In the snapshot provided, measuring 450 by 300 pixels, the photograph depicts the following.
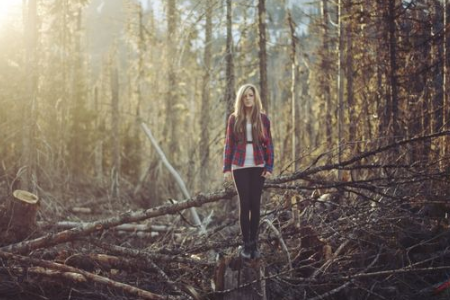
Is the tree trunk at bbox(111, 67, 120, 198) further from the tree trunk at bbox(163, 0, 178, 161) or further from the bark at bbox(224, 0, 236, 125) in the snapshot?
the bark at bbox(224, 0, 236, 125)

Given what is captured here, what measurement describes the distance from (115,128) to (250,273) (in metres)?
11.5

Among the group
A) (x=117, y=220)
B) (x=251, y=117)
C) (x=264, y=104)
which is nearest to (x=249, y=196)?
(x=251, y=117)

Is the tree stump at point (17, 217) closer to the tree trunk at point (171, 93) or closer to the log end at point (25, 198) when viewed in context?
the log end at point (25, 198)

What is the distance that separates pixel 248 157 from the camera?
4.77 m

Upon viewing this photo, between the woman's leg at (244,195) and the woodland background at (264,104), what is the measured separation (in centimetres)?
73

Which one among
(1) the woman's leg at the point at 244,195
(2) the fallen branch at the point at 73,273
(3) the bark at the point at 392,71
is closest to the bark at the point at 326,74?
(3) the bark at the point at 392,71

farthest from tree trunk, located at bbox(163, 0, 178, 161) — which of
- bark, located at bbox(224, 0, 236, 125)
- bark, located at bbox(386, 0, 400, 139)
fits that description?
bark, located at bbox(386, 0, 400, 139)

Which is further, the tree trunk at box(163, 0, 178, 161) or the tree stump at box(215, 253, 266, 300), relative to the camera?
the tree trunk at box(163, 0, 178, 161)

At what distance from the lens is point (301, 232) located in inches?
216

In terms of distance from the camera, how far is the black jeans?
187 inches

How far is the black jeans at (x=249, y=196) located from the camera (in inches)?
187

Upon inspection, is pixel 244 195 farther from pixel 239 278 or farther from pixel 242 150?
pixel 239 278

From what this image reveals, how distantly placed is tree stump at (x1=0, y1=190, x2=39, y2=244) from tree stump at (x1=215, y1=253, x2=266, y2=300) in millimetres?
3009

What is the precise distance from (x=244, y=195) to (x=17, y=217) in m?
3.33
